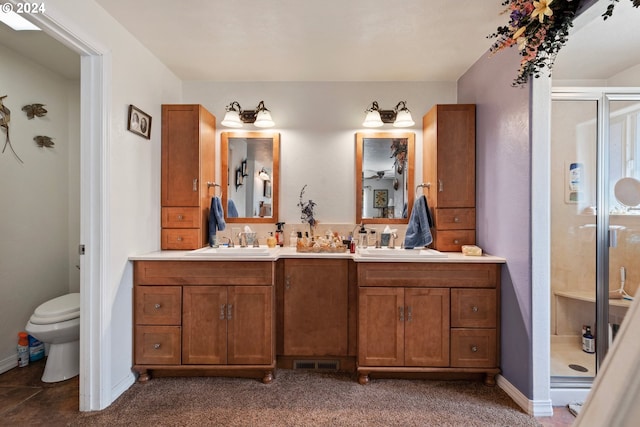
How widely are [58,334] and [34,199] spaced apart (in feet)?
3.76

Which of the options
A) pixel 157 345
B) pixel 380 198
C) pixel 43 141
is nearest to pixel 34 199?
pixel 43 141

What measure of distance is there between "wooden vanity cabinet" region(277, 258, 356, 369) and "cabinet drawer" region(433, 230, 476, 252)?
2.58 feet

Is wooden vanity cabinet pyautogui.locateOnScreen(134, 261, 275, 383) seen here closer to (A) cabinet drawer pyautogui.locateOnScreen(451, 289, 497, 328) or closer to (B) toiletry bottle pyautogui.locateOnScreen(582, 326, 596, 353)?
(A) cabinet drawer pyautogui.locateOnScreen(451, 289, 497, 328)

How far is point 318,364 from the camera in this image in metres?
2.39

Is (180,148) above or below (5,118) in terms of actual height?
below

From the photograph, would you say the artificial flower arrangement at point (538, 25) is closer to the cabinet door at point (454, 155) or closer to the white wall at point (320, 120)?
the cabinet door at point (454, 155)

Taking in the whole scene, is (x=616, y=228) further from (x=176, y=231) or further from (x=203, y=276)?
(x=176, y=231)

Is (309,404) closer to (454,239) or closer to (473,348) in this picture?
(473,348)

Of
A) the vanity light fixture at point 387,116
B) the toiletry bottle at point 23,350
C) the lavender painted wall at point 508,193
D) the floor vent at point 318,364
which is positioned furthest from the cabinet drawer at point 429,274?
the toiletry bottle at point 23,350

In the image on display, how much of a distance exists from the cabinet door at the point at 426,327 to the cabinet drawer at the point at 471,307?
0.19 feet

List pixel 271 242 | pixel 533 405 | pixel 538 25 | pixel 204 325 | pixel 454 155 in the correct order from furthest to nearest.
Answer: pixel 271 242, pixel 454 155, pixel 204 325, pixel 533 405, pixel 538 25

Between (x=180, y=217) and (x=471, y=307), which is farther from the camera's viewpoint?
(x=180, y=217)

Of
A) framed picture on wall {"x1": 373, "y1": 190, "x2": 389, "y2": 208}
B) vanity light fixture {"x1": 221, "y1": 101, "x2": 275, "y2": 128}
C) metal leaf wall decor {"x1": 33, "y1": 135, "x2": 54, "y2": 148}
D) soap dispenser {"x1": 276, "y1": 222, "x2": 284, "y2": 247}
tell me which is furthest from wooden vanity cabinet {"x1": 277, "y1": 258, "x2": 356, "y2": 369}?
metal leaf wall decor {"x1": 33, "y1": 135, "x2": 54, "y2": 148}

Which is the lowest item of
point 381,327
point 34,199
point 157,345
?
point 157,345
